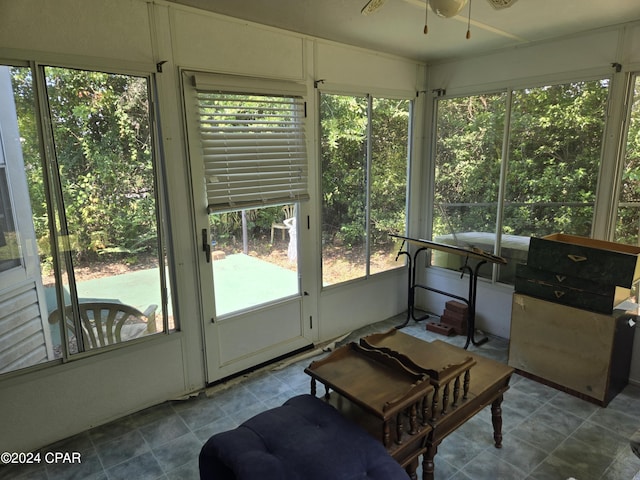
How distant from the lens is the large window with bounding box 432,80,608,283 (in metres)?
3.12

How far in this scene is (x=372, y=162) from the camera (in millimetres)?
3797

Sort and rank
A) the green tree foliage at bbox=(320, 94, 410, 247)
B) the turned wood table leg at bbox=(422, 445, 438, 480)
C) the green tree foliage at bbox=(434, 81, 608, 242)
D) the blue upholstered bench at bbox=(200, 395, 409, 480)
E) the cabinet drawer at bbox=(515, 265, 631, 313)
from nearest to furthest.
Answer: the blue upholstered bench at bbox=(200, 395, 409, 480) → the turned wood table leg at bbox=(422, 445, 438, 480) → the cabinet drawer at bbox=(515, 265, 631, 313) → the green tree foliage at bbox=(434, 81, 608, 242) → the green tree foliage at bbox=(320, 94, 410, 247)

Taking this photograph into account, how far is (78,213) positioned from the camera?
2363mm

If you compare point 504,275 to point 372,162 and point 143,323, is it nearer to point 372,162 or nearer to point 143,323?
point 372,162

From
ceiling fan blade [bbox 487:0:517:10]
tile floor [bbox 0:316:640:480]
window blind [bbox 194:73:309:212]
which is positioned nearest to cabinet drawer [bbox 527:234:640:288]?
tile floor [bbox 0:316:640:480]

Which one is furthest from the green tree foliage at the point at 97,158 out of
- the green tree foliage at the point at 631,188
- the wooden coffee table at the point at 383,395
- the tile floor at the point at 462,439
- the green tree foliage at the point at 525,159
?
the green tree foliage at the point at 631,188

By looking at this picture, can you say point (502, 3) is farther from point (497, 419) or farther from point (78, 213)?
point (78, 213)

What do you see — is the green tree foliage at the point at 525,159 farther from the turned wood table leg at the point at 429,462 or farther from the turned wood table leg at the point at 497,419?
the turned wood table leg at the point at 429,462

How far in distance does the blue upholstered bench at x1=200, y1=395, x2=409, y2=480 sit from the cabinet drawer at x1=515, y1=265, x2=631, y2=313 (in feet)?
6.36

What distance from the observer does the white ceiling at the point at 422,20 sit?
8.05ft

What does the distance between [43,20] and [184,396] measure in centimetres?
240

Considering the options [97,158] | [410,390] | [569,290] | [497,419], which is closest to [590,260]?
[569,290]

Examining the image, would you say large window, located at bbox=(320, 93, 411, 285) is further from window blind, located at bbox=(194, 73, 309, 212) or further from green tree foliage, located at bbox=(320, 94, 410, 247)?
window blind, located at bbox=(194, 73, 309, 212)

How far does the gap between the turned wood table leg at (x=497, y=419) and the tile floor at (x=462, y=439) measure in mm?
59
